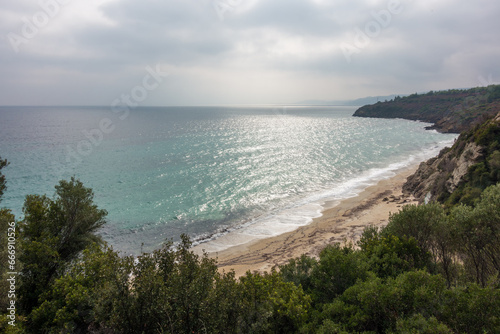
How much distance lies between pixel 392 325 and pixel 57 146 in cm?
10415

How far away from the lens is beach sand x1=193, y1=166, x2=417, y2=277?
2777 centimetres

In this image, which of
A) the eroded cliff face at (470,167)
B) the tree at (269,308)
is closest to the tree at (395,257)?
the tree at (269,308)

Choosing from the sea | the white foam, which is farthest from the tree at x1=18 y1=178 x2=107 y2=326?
the white foam

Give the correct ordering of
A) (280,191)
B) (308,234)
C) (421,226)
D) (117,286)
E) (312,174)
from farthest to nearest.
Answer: (312,174) → (280,191) → (308,234) → (421,226) → (117,286)

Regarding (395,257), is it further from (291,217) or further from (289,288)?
(291,217)

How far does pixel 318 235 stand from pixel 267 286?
20.9 meters

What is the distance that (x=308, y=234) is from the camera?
33.5 meters

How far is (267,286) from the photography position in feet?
44.8

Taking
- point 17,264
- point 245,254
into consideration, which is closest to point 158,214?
point 245,254

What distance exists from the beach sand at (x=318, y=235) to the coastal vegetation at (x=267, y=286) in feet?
28.7

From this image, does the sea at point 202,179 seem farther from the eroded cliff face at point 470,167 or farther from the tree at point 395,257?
the tree at point 395,257

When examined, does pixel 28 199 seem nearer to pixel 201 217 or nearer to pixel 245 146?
pixel 201 217

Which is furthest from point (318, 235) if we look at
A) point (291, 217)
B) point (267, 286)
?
point (267, 286)

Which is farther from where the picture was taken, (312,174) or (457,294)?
(312,174)
